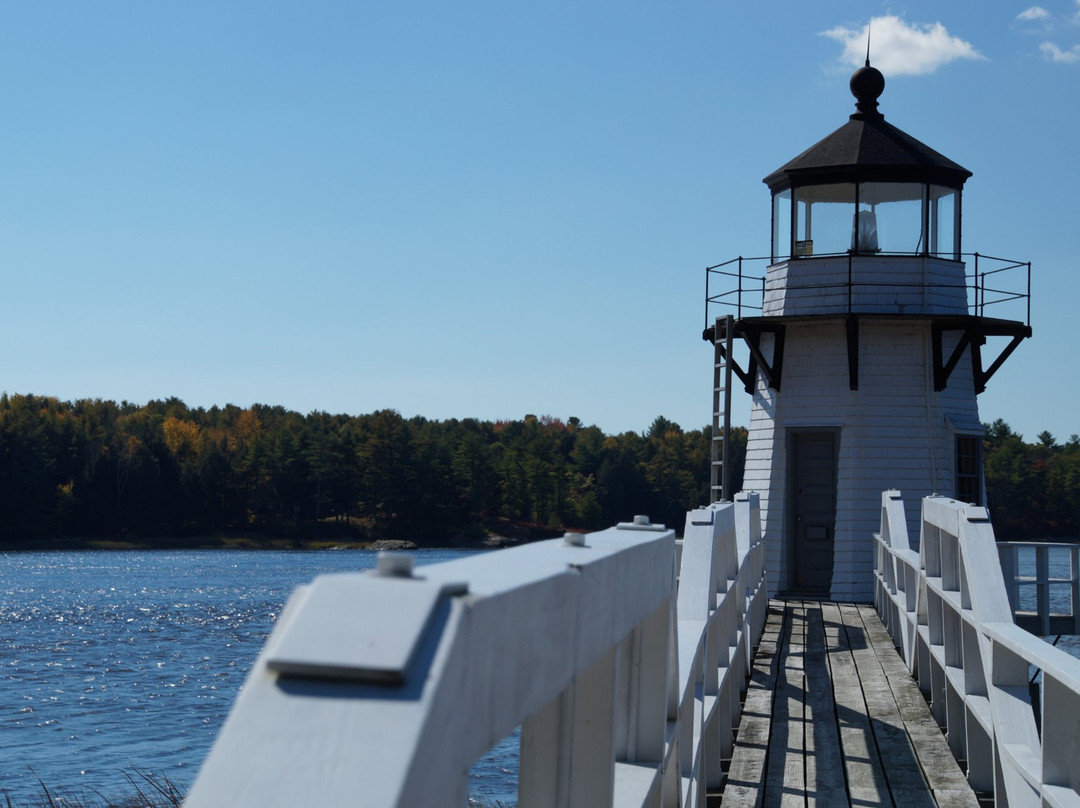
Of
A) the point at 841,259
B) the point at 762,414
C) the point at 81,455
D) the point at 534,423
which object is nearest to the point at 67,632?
the point at 762,414

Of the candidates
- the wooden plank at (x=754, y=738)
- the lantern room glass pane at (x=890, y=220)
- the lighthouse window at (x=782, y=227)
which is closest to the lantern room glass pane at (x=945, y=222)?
the lantern room glass pane at (x=890, y=220)

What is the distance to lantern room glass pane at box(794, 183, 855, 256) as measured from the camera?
17.7 m

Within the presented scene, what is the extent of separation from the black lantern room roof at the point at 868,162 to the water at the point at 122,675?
7.84 meters

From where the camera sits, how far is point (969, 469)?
1825 centimetres

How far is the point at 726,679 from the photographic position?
22.6 ft

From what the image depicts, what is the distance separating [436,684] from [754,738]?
649cm

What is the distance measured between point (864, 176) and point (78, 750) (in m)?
14.1

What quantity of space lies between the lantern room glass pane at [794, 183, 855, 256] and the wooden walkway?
8045 millimetres

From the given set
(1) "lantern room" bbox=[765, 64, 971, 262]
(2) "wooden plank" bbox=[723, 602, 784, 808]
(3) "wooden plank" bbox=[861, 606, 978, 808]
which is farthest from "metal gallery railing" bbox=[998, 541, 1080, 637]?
(1) "lantern room" bbox=[765, 64, 971, 262]

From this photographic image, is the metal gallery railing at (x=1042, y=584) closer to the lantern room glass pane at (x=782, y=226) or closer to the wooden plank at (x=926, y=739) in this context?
the wooden plank at (x=926, y=739)

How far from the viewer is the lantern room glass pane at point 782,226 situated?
59.3ft

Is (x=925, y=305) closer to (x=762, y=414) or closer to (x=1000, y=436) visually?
(x=762, y=414)

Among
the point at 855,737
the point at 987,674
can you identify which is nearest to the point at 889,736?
the point at 855,737

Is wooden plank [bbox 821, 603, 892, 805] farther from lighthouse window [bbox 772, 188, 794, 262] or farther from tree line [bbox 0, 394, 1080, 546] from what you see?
tree line [bbox 0, 394, 1080, 546]
